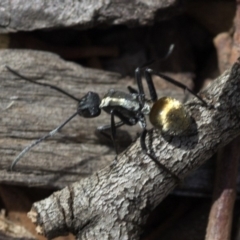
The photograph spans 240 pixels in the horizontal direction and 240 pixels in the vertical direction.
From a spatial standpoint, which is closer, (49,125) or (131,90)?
(49,125)

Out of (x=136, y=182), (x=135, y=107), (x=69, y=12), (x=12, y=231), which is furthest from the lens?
(x=135, y=107)

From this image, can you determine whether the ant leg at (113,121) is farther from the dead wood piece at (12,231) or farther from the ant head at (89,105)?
the dead wood piece at (12,231)

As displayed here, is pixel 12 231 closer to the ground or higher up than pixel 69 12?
closer to the ground

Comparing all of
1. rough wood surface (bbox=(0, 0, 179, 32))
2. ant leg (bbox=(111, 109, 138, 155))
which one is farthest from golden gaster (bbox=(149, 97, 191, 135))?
rough wood surface (bbox=(0, 0, 179, 32))

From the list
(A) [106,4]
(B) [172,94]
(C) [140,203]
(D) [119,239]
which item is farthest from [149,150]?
(A) [106,4]

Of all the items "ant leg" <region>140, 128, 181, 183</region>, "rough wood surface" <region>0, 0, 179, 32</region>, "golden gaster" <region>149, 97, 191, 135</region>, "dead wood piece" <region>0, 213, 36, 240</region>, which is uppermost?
"rough wood surface" <region>0, 0, 179, 32</region>

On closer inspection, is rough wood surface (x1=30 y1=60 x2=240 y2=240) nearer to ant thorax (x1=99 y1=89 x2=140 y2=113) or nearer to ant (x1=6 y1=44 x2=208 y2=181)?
ant (x1=6 y1=44 x2=208 y2=181)

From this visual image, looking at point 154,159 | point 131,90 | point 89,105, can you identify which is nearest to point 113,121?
point 89,105

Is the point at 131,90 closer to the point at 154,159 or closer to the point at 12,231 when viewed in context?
the point at 154,159
